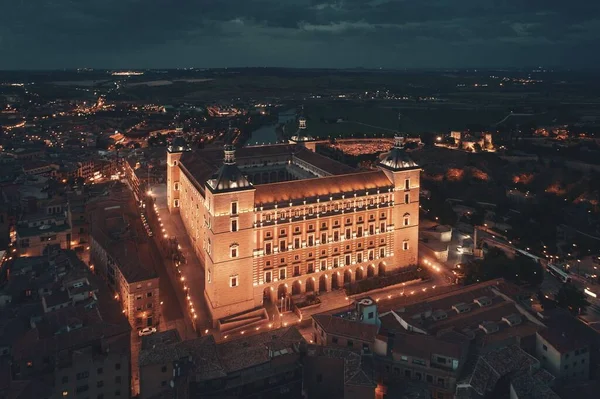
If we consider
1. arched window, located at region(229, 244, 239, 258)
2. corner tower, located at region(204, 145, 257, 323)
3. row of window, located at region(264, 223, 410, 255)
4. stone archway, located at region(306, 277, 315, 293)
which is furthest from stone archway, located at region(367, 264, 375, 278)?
arched window, located at region(229, 244, 239, 258)

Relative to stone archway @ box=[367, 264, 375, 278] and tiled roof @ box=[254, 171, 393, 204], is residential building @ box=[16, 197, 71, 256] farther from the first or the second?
stone archway @ box=[367, 264, 375, 278]

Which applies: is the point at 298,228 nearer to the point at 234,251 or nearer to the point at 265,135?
the point at 234,251

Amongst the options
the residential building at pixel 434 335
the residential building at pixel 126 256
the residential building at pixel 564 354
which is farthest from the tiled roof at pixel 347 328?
the residential building at pixel 126 256

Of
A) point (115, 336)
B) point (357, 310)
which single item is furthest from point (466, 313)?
point (115, 336)

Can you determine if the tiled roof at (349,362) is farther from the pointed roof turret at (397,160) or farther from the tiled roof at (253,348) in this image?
the pointed roof turret at (397,160)

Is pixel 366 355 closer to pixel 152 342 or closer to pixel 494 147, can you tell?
pixel 152 342
